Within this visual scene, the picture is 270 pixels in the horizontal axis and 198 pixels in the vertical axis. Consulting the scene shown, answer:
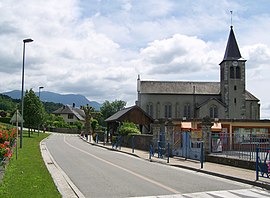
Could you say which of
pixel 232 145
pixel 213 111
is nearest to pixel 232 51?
pixel 213 111

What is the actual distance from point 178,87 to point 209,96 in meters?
6.59

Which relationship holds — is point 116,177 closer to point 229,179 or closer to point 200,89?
point 229,179

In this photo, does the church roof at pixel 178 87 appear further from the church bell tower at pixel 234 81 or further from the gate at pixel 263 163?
the gate at pixel 263 163

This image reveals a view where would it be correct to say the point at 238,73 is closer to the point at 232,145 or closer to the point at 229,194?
the point at 232,145

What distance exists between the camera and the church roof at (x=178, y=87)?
259 feet

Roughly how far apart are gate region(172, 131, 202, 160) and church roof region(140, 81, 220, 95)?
2010 inches

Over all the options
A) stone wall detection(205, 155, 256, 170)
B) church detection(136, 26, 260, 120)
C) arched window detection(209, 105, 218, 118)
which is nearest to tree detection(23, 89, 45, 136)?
church detection(136, 26, 260, 120)

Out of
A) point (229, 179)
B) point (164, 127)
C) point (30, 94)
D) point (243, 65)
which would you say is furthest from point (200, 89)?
point (229, 179)

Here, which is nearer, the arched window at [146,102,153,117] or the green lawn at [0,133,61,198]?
the green lawn at [0,133,61,198]

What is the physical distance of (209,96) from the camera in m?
79.3

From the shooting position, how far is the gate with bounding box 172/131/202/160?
79.7ft

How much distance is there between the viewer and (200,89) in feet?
264

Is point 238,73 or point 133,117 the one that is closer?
point 133,117

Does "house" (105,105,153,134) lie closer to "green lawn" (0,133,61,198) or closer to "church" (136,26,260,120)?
"church" (136,26,260,120)
